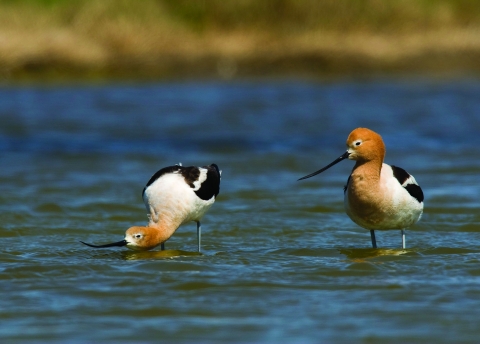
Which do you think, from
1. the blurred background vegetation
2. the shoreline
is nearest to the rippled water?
the shoreline

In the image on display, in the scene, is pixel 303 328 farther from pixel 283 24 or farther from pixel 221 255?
pixel 283 24

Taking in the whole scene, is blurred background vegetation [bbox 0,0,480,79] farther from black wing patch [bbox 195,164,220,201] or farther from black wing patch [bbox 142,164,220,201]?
black wing patch [bbox 142,164,220,201]

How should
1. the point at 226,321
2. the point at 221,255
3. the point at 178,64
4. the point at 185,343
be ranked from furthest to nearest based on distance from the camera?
the point at 178,64
the point at 221,255
the point at 226,321
the point at 185,343

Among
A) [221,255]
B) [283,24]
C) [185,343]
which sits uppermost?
[283,24]

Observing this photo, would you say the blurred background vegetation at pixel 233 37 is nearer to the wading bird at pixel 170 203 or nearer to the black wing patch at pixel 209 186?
the black wing patch at pixel 209 186

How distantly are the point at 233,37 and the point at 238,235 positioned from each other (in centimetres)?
1781

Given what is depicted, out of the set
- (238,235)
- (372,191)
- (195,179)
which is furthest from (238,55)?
(372,191)

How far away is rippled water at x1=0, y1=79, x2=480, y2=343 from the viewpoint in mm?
4902

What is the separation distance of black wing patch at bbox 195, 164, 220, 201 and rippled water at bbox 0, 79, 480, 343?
420mm

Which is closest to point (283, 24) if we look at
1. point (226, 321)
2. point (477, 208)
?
Answer: point (477, 208)

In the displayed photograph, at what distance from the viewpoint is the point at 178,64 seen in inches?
934

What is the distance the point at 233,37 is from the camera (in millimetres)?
25047

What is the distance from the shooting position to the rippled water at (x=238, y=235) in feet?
16.1

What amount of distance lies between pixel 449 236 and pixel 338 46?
57.1ft
